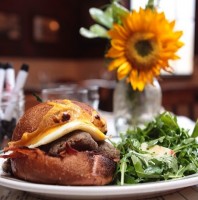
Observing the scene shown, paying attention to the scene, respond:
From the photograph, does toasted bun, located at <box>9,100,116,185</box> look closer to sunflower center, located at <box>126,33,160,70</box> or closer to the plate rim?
the plate rim

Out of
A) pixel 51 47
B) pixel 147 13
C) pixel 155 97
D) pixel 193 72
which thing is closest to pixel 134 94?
pixel 155 97

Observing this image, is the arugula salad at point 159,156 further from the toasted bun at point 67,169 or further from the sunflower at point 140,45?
the sunflower at point 140,45

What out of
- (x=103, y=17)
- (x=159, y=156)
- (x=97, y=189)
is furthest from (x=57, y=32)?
(x=97, y=189)

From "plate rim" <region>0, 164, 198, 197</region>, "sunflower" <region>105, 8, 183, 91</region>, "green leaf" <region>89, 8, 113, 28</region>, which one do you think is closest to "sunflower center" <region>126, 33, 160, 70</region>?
"sunflower" <region>105, 8, 183, 91</region>

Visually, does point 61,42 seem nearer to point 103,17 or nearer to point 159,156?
point 103,17

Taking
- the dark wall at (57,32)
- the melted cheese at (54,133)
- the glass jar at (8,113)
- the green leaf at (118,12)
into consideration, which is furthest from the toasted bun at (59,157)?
the dark wall at (57,32)

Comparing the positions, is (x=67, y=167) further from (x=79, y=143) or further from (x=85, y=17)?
(x=85, y=17)

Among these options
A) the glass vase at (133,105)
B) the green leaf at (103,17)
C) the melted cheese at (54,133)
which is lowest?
the glass vase at (133,105)

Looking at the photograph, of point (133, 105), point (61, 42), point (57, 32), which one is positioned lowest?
point (133, 105)
